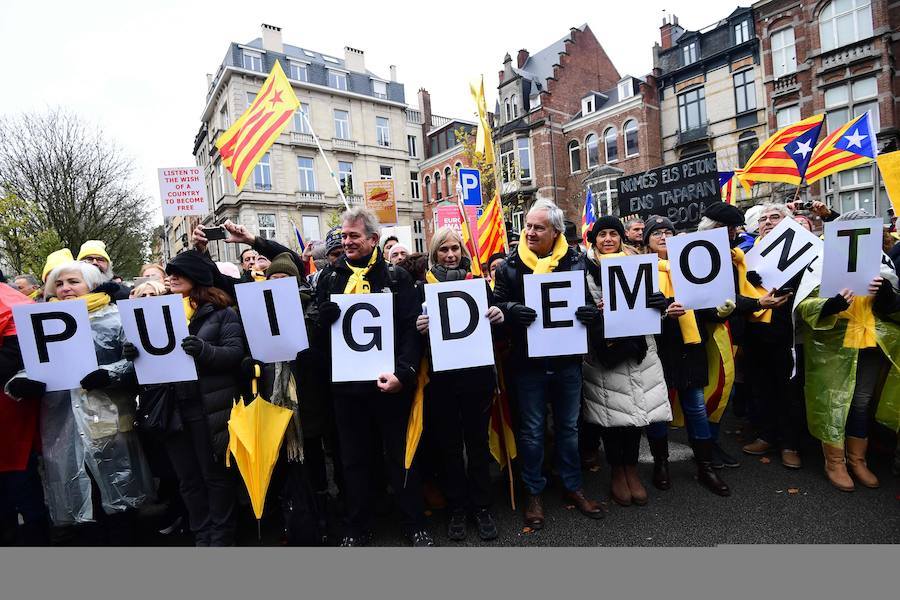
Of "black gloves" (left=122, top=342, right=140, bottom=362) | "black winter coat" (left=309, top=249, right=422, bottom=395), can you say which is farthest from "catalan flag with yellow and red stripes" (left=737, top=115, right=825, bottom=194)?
"black gloves" (left=122, top=342, right=140, bottom=362)

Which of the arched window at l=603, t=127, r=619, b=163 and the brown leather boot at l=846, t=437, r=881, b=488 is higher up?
the arched window at l=603, t=127, r=619, b=163

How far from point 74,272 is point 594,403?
12.8 feet

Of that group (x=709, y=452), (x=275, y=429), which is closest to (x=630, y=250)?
(x=709, y=452)

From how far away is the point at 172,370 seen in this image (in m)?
3.19

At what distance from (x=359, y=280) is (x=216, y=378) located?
45.5 inches

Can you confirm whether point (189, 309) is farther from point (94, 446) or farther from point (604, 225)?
point (604, 225)

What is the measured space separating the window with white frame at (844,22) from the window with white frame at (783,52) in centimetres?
130

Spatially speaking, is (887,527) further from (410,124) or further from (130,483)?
(410,124)

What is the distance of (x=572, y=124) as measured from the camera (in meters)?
31.8

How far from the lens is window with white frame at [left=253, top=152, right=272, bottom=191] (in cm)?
3575

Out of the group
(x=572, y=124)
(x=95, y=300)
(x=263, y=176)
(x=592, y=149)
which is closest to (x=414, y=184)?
(x=263, y=176)

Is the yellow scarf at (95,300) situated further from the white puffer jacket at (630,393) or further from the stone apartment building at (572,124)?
the stone apartment building at (572,124)

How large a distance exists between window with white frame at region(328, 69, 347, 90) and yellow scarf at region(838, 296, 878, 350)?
43780mm

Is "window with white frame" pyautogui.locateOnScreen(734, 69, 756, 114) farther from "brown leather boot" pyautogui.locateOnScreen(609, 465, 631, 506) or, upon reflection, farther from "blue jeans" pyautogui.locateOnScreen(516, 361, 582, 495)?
"blue jeans" pyautogui.locateOnScreen(516, 361, 582, 495)
